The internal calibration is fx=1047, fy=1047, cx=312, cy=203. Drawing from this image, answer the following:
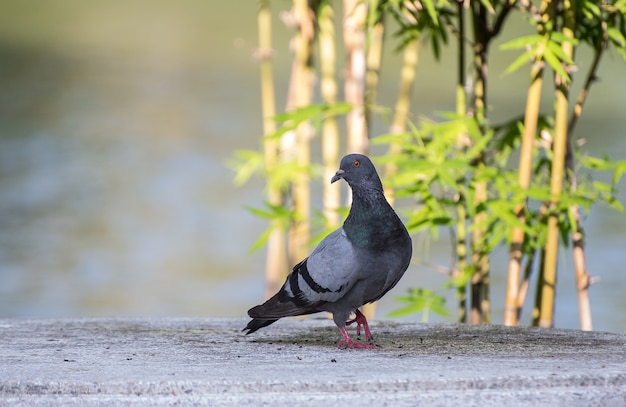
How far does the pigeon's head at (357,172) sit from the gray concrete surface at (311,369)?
1.23 feet

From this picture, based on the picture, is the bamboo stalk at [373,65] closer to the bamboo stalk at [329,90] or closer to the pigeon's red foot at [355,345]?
the bamboo stalk at [329,90]

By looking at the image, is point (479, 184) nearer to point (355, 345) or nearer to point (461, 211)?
point (461, 211)

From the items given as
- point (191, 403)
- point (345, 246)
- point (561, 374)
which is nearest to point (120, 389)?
point (191, 403)

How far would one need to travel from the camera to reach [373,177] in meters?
2.30

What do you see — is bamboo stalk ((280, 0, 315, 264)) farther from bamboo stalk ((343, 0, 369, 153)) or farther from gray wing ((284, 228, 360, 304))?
gray wing ((284, 228, 360, 304))

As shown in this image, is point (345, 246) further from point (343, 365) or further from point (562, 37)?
point (562, 37)

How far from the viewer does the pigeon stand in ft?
7.37

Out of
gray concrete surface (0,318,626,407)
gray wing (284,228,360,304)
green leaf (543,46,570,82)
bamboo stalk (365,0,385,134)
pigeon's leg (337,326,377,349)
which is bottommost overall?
gray concrete surface (0,318,626,407)

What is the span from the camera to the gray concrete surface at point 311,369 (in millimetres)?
1918

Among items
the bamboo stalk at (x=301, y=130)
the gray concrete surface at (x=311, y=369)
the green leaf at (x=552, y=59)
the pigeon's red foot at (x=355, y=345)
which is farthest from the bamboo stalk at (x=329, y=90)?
the pigeon's red foot at (x=355, y=345)

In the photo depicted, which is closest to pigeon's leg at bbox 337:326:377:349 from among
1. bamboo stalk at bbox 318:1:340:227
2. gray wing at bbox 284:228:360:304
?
gray wing at bbox 284:228:360:304

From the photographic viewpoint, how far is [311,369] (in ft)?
6.82

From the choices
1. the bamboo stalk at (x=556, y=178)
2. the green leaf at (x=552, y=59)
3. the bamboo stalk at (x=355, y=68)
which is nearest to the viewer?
the green leaf at (x=552, y=59)

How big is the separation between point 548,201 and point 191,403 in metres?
1.85
